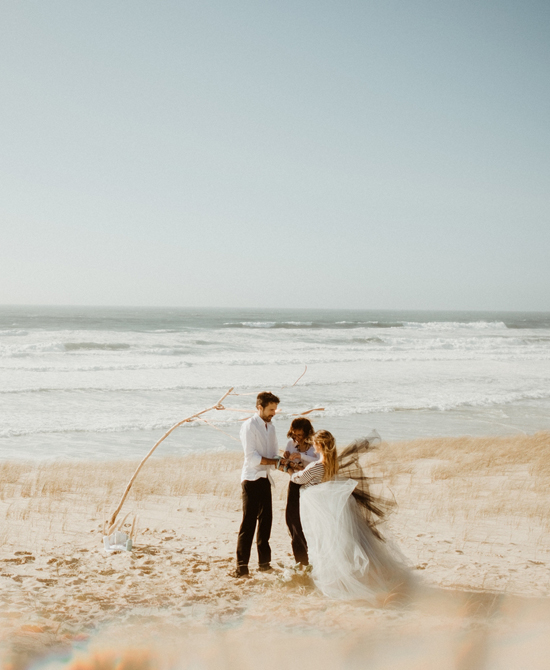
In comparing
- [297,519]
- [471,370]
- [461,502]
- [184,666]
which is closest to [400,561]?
[297,519]

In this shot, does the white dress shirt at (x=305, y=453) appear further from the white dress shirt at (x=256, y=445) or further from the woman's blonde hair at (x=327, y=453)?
the woman's blonde hair at (x=327, y=453)

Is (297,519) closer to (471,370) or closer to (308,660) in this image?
(308,660)

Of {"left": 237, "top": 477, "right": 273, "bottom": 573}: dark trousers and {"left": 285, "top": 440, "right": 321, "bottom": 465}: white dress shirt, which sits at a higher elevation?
{"left": 285, "top": 440, "right": 321, "bottom": 465}: white dress shirt

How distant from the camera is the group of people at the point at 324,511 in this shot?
5.62m

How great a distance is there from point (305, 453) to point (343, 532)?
938 mm

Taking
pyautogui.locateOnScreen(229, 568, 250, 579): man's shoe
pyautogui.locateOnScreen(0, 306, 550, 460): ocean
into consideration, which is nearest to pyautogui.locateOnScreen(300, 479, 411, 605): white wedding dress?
pyautogui.locateOnScreen(229, 568, 250, 579): man's shoe

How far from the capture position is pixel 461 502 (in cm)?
1009

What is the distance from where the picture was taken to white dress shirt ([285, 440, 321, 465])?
6.06 m

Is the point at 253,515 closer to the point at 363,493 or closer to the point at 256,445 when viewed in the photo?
the point at 256,445

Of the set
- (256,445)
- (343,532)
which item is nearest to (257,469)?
(256,445)

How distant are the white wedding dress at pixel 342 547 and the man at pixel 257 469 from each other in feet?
1.65

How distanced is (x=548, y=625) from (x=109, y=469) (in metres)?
9.13

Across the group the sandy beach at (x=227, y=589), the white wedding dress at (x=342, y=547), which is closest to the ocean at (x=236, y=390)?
the white wedding dress at (x=342, y=547)

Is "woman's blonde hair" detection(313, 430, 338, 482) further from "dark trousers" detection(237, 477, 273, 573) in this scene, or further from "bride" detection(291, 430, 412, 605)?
"dark trousers" detection(237, 477, 273, 573)
